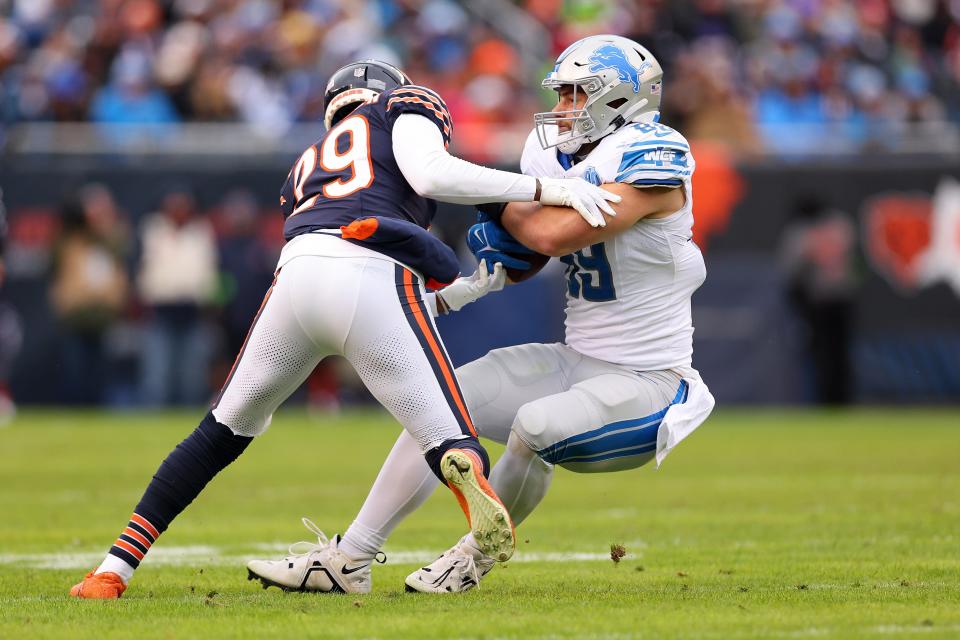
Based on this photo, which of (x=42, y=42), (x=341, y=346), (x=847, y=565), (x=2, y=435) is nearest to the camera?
(x=341, y=346)

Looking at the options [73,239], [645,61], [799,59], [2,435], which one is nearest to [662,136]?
[645,61]

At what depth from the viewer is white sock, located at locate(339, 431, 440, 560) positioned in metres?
4.80

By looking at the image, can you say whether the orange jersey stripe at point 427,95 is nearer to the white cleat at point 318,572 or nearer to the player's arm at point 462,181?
the player's arm at point 462,181

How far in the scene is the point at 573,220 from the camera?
465 cm

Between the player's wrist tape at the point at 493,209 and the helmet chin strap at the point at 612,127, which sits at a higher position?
the helmet chin strap at the point at 612,127

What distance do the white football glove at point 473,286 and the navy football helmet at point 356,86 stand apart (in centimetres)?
62

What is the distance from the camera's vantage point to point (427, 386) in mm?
4516

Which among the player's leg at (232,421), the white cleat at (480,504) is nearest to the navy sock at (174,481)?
the player's leg at (232,421)

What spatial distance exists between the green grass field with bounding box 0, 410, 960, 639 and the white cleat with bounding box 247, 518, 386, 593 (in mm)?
85

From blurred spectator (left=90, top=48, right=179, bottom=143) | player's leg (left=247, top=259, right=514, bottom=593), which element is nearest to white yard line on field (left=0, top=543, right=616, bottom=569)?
player's leg (left=247, top=259, right=514, bottom=593)

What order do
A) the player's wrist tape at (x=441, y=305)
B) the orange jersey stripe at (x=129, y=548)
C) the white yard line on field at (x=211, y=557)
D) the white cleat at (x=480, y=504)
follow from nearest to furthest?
the white cleat at (x=480, y=504)
the orange jersey stripe at (x=129, y=548)
the player's wrist tape at (x=441, y=305)
the white yard line on field at (x=211, y=557)

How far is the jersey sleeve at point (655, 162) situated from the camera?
471cm

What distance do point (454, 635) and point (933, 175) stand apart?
1099 cm

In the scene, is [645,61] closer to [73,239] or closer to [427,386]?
[427,386]
